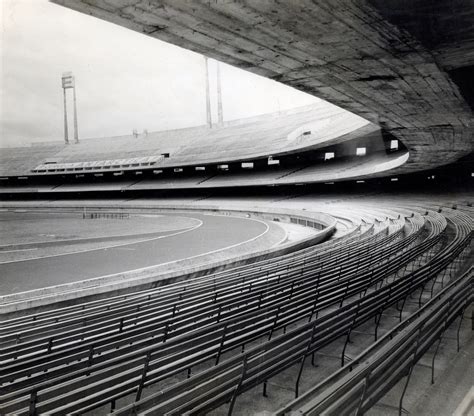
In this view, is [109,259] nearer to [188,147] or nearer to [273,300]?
[273,300]

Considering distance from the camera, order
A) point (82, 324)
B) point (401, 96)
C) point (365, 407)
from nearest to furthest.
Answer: point (365, 407)
point (82, 324)
point (401, 96)

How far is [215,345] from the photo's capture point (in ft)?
15.8

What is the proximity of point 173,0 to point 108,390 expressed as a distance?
155 inches

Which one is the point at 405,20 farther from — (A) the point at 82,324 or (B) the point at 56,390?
Result: (A) the point at 82,324

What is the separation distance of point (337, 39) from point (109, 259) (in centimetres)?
1205

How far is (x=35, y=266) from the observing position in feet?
46.9

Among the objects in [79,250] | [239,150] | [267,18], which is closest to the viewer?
[267,18]

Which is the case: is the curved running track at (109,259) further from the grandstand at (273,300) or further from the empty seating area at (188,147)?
the empty seating area at (188,147)

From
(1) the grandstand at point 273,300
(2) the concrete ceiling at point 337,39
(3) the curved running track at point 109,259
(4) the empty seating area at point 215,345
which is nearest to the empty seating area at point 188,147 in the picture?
(3) the curved running track at point 109,259

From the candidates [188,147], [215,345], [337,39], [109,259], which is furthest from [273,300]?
[188,147]


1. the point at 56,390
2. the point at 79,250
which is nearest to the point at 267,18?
the point at 56,390

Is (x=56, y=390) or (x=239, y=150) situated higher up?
(x=239, y=150)

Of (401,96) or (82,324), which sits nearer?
(82,324)

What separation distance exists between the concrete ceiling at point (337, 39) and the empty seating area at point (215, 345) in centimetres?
335
